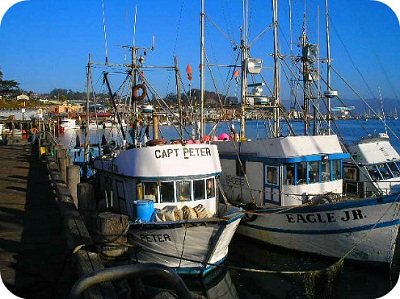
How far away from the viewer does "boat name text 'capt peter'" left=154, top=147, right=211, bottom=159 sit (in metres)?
10.4

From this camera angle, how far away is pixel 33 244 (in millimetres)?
7781

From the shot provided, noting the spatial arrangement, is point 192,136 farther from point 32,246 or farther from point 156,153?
point 32,246

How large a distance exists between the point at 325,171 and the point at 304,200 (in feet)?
4.41

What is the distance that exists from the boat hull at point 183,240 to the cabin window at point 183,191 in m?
1.13

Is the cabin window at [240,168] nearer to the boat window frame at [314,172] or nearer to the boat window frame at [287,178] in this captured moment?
the boat window frame at [287,178]

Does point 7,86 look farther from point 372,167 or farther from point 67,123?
point 372,167

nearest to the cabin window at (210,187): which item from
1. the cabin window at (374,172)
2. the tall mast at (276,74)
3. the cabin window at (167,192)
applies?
the cabin window at (167,192)

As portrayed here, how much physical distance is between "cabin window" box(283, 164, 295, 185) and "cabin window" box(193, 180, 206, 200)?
3.15 meters

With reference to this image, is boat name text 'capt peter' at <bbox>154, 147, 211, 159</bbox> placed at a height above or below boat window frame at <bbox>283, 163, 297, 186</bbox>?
above

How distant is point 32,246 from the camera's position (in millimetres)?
7668

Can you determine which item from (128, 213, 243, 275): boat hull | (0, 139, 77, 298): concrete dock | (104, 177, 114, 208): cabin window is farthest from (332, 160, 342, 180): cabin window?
(0, 139, 77, 298): concrete dock

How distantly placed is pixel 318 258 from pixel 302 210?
155 centimetres

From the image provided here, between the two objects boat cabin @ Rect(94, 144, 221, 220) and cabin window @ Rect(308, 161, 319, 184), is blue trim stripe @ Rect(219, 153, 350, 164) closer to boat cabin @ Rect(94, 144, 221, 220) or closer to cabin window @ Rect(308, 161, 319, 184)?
cabin window @ Rect(308, 161, 319, 184)

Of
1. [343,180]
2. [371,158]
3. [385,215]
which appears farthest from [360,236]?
[371,158]
